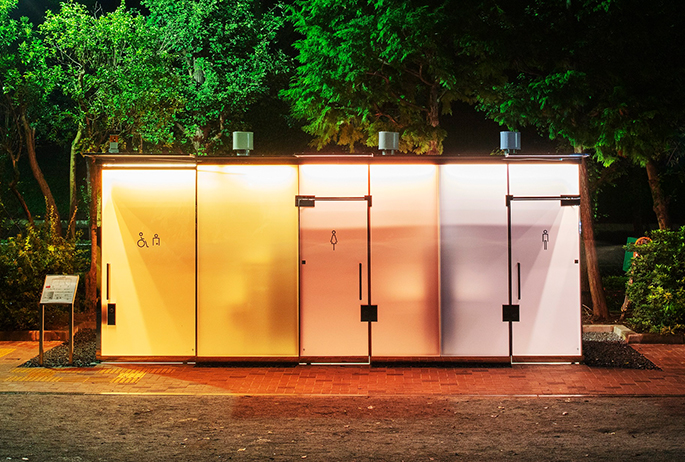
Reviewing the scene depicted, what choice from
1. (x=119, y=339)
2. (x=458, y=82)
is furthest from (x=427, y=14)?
(x=119, y=339)

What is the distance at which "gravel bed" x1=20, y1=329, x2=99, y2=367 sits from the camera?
33.2 ft

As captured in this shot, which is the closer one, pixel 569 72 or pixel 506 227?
pixel 506 227

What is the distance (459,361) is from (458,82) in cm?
719

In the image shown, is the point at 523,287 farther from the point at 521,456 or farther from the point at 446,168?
the point at 521,456

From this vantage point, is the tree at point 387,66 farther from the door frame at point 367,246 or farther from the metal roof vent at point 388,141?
the door frame at point 367,246

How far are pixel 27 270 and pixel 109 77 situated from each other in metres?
4.69

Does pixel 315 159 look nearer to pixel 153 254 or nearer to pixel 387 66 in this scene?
pixel 153 254

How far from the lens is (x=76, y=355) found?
10578 millimetres

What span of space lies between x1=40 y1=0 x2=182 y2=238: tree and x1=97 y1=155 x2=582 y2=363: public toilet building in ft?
16.1

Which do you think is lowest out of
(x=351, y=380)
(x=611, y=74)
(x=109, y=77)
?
(x=351, y=380)

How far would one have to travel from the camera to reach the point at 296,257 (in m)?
10.0

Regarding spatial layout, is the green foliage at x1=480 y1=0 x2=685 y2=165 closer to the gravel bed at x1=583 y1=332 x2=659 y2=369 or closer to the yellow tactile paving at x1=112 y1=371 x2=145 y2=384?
the gravel bed at x1=583 y1=332 x2=659 y2=369

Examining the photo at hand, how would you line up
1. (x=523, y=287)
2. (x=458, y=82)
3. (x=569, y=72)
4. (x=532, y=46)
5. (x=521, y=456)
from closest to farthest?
1. (x=521, y=456)
2. (x=523, y=287)
3. (x=569, y=72)
4. (x=532, y=46)
5. (x=458, y=82)

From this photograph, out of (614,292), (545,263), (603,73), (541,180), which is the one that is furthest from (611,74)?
(614,292)
